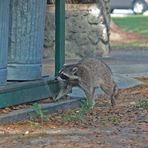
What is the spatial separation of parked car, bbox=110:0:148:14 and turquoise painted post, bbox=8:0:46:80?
35461 mm

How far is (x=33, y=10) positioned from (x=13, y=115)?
1.54 m

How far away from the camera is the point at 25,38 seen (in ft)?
30.1

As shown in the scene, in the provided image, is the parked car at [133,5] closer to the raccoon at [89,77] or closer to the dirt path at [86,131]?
the raccoon at [89,77]

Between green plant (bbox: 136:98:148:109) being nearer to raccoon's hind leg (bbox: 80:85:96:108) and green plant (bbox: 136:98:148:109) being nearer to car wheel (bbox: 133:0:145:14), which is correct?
raccoon's hind leg (bbox: 80:85:96:108)

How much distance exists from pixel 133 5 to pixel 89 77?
37.8 meters

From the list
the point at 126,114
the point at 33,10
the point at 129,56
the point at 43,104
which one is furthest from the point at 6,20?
the point at 129,56

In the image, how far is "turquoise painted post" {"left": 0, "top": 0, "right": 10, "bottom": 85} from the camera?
27.9 feet

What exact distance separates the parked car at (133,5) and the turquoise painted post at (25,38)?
35.5 metres

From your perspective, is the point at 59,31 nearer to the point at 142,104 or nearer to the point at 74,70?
the point at 74,70

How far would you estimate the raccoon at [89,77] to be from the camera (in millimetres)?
9148

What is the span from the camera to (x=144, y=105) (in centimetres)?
945

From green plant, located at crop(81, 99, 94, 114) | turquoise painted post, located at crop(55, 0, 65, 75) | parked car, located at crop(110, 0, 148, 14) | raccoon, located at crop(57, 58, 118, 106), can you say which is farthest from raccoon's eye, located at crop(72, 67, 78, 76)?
parked car, located at crop(110, 0, 148, 14)

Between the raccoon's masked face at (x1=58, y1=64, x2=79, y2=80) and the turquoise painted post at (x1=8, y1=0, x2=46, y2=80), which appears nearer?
the raccoon's masked face at (x1=58, y1=64, x2=79, y2=80)

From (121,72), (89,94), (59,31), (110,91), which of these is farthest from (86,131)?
(121,72)
